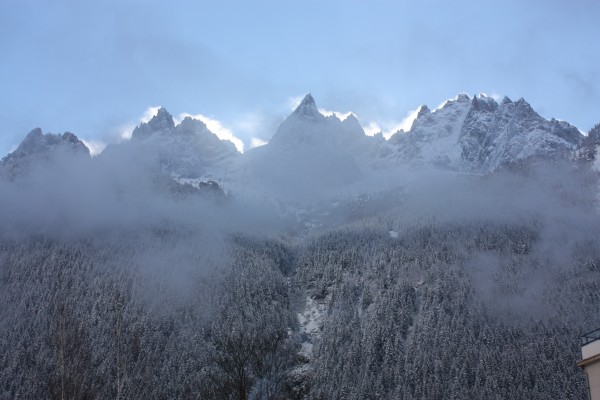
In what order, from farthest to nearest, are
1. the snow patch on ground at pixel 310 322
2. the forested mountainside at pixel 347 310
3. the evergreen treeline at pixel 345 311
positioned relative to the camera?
the snow patch on ground at pixel 310 322 → the forested mountainside at pixel 347 310 → the evergreen treeline at pixel 345 311

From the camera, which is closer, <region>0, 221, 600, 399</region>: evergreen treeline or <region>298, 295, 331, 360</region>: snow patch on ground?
<region>0, 221, 600, 399</region>: evergreen treeline

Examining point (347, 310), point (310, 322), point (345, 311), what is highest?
point (347, 310)

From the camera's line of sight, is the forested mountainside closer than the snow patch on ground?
Yes

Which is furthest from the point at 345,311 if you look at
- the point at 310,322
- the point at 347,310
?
the point at 310,322

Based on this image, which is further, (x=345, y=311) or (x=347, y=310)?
(x=347, y=310)

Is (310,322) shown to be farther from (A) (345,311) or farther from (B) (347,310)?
(A) (345,311)

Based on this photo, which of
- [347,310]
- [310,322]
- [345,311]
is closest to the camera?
[345,311]

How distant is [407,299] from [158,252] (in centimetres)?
8729

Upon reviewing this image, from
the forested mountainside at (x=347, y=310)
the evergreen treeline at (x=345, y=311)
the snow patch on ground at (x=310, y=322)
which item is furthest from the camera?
the snow patch on ground at (x=310, y=322)

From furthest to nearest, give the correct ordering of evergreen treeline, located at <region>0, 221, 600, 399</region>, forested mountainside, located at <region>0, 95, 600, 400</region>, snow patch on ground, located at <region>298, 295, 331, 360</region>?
snow patch on ground, located at <region>298, 295, 331, 360</region>
forested mountainside, located at <region>0, 95, 600, 400</region>
evergreen treeline, located at <region>0, 221, 600, 399</region>

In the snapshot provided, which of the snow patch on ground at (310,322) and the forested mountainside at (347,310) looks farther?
the snow patch on ground at (310,322)

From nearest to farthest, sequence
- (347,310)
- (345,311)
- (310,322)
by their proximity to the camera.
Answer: (345,311) → (347,310) → (310,322)

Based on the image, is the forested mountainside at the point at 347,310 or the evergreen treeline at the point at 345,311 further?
the forested mountainside at the point at 347,310

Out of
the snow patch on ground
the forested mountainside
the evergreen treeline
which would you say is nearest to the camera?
the evergreen treeline
